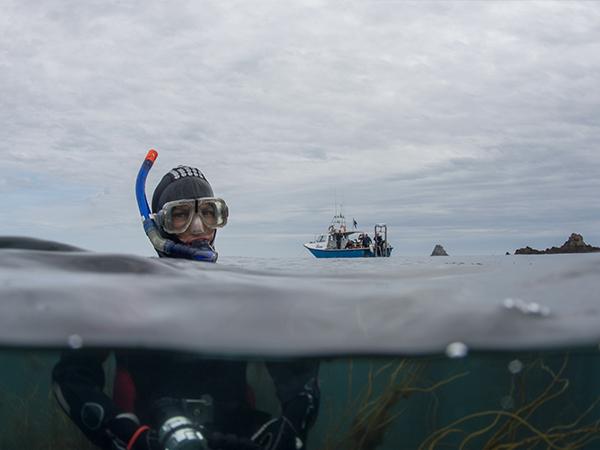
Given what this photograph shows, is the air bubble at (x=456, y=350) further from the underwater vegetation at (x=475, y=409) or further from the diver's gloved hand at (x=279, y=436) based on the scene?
the diver's gloved hand at (x=279, y=436)

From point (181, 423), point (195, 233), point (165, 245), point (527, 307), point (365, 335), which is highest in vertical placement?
point (195, 233)

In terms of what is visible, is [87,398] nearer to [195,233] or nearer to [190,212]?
[195,233]

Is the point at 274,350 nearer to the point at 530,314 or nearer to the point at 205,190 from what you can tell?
the point at 205,190

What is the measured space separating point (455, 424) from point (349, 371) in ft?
5.60

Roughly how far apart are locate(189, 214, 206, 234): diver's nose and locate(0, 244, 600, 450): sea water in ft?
1.24

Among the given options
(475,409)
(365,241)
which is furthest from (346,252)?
(475,409)

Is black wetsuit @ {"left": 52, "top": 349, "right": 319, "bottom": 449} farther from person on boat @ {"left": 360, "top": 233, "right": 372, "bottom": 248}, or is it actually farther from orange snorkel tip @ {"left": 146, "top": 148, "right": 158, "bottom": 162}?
person on boat @ {"left": 360, "top": 233, "right": 372, "bottom": 248}

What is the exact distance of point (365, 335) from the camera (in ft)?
16.4

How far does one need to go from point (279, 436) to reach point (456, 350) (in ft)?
6.93

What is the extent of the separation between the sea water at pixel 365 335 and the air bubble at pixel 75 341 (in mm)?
28

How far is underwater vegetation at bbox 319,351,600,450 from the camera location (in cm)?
642

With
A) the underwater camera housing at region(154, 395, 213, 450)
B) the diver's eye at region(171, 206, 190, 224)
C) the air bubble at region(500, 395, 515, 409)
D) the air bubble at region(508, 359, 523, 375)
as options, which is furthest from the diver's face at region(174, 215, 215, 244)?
the air bubble at region(500, 395, 515, 409)

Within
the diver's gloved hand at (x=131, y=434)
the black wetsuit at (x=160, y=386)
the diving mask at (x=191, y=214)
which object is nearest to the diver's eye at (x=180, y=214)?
the diving mask at (x=191, y=214)

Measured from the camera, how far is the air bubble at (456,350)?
17.5 feet
